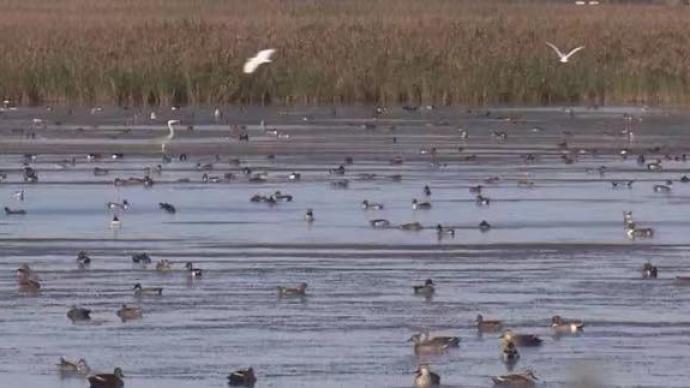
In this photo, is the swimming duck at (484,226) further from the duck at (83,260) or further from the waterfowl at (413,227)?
the duck at (83,260)

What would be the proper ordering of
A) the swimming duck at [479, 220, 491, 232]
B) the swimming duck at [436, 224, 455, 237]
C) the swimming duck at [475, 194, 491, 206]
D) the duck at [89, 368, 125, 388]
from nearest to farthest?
the duck at [89, 368, 125, 388] → the swimming duck at [436, 224, 455, 237] → the swimming duck at [479, 220, 491, 232] → the swimming duck at [475, 194, 491, 206]

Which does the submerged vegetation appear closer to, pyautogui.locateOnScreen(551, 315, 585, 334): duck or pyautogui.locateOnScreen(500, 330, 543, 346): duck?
pyautogui.locateOnScreen(551, 315, 585, 334): duck

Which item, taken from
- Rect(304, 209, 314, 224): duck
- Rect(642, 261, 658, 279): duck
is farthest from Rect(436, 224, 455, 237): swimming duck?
Rect(642, 261, 658, 279): duck

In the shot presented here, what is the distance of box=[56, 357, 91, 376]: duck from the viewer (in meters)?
11.0

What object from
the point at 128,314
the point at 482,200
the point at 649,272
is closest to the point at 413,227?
the point at 482,200

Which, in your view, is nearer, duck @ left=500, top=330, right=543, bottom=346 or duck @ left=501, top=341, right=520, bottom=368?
duck @ left=501, top=341, right=520, bottom=368

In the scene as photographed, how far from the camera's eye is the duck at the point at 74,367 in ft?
36.0

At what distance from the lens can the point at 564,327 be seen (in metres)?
12.4

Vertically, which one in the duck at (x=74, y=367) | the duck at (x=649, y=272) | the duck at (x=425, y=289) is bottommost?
the duck at (x=74, y=367)

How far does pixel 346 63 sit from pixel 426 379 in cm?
2521

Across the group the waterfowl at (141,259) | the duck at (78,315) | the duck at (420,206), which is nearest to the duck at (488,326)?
the duck at (78,315)

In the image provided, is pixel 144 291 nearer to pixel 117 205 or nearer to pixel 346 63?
pixel 117 205

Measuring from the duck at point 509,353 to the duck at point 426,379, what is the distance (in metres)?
0.79

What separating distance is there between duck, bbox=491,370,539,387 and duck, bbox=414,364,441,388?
0.29 m
